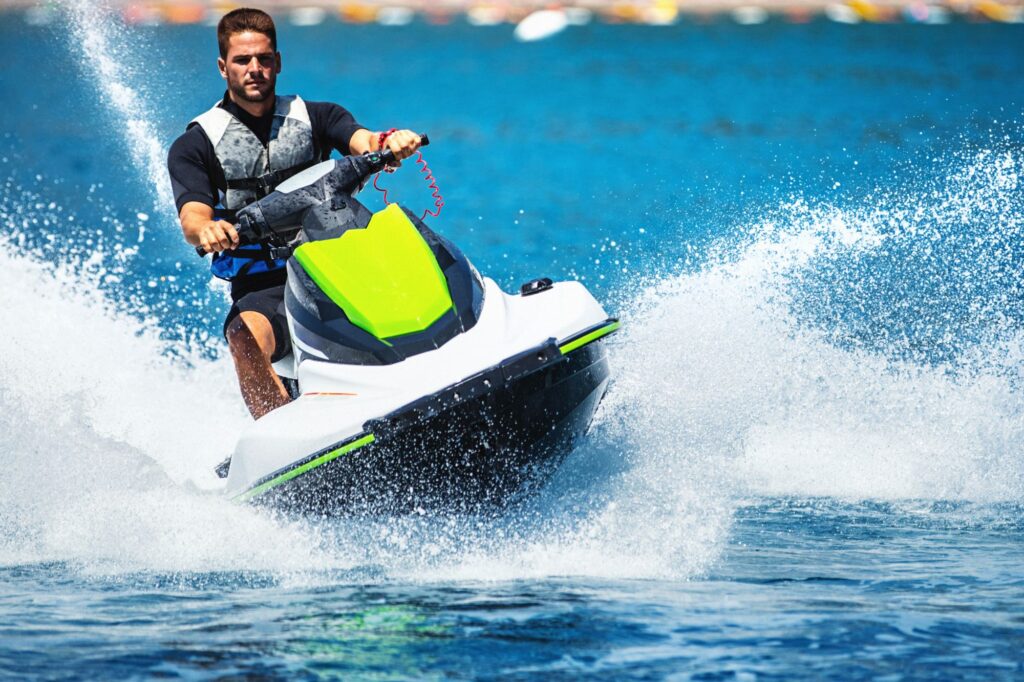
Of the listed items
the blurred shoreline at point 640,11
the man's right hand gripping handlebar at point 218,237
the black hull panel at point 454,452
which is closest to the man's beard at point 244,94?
the man's right hand gripping handlebar at point 218,237

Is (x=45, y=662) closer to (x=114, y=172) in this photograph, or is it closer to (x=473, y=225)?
(x=473, y=225)

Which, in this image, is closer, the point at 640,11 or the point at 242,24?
the point at 242,24

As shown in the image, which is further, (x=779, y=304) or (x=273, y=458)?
(x=779, y=304)

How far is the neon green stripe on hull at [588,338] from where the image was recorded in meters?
3.77

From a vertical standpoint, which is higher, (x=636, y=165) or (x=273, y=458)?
(x=636, y=165)

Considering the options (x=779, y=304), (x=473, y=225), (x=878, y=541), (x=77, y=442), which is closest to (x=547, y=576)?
(x=878, y=541)

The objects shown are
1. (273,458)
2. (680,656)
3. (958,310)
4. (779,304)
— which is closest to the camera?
(680,656)

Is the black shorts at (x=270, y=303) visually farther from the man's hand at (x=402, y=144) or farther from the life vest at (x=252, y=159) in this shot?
the man's hand at (x=402, y=144)

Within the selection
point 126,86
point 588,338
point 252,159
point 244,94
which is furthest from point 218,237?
point 126,86

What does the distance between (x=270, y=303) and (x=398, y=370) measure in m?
0.73

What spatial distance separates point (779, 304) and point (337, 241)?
117 inches

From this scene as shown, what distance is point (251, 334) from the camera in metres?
4.08

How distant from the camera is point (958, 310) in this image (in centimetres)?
912

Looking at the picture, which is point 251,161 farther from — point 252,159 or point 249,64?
point 249,64
